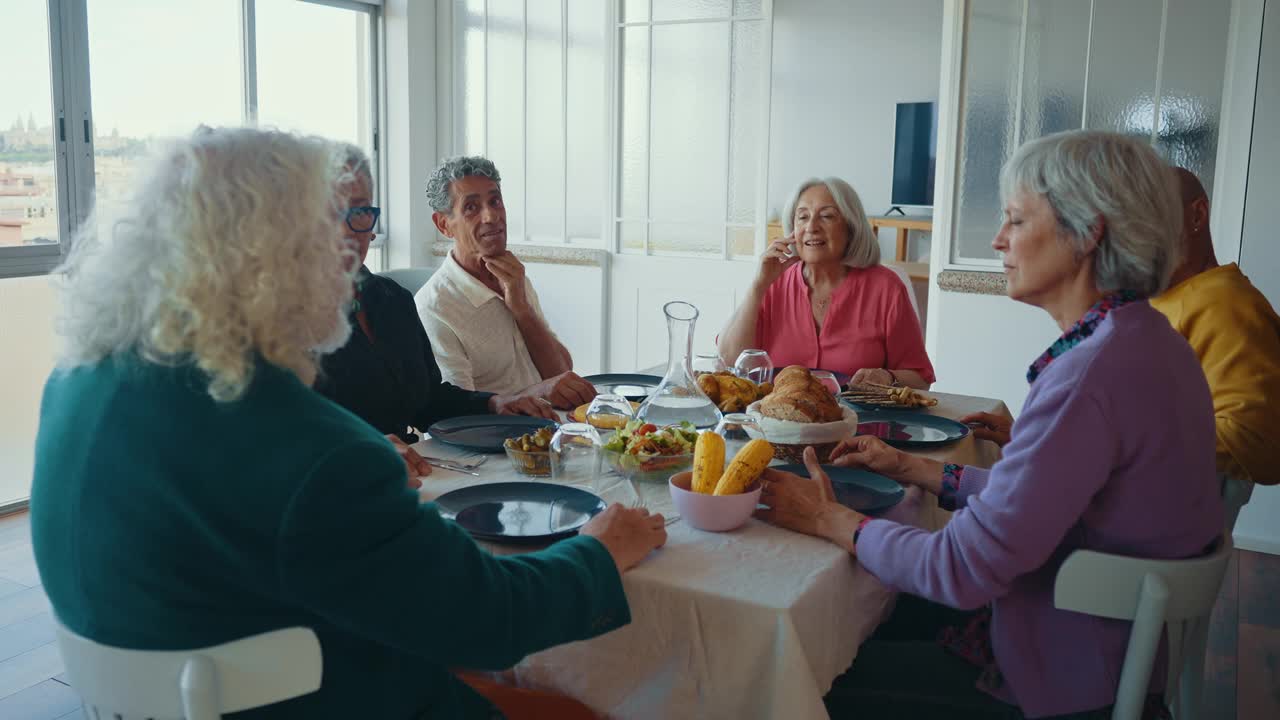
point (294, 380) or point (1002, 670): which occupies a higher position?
point (294, 380)

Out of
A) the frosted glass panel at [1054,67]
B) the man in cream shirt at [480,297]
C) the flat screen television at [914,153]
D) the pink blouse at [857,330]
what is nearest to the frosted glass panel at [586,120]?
the frosted glass panel at [1054,67]

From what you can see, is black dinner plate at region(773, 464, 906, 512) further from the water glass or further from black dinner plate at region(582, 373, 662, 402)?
black dinner plate at region(582, 373, 662, 402)

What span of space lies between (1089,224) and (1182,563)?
0.46 m

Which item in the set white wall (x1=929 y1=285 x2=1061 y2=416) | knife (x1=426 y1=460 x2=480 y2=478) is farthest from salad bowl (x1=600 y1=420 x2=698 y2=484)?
white wall (x1=929 y1=285 x2=1061 y2=416)

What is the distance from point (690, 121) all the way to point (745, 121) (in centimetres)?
29

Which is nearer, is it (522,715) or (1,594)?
(522,715)

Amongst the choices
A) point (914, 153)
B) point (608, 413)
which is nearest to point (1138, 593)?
point (608, 413)

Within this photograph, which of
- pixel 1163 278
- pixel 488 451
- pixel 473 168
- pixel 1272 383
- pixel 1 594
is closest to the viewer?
pixel 1163 278

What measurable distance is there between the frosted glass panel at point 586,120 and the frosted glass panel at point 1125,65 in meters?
2.35

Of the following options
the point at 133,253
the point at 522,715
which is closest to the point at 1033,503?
the point at 522,715

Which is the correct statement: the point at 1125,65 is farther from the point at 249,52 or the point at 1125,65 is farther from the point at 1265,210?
the point at 249,52

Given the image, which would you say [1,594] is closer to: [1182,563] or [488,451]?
[488,451]

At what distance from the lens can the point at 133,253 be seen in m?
0.94

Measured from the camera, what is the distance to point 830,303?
118 inches
